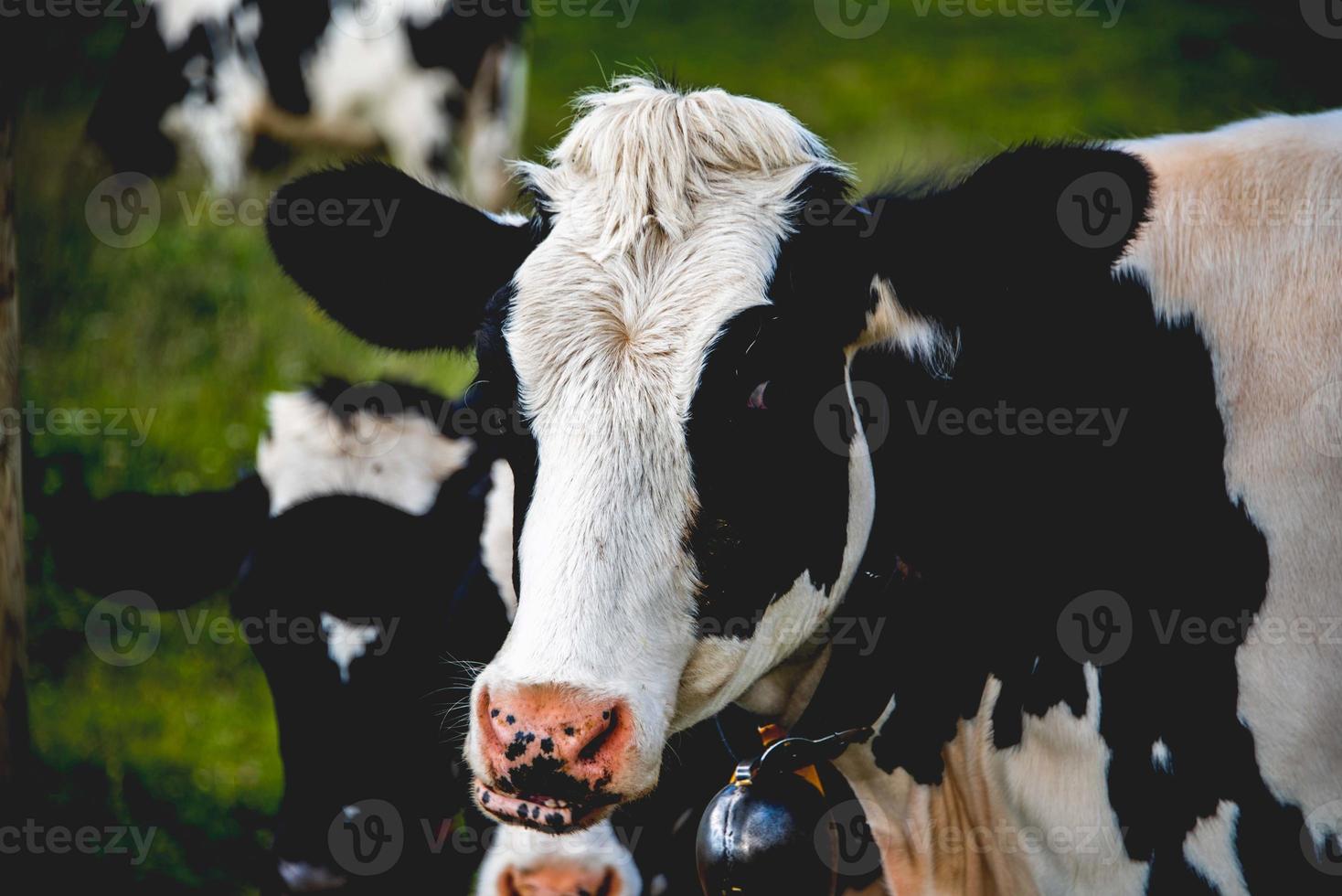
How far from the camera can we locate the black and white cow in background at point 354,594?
133 inches

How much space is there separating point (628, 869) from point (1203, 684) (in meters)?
1.36

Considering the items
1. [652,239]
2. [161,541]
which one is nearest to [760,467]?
[652,239]

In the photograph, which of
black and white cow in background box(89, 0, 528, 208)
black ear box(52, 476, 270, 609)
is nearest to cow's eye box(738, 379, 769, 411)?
black ear box(52, 476, 270, 609)

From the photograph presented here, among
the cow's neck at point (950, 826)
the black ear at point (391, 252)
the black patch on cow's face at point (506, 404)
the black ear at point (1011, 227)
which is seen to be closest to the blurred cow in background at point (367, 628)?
the cow's neck at point (950, 826)

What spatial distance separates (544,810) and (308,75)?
356 inches

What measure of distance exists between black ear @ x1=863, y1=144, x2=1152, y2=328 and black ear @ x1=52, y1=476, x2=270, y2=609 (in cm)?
228

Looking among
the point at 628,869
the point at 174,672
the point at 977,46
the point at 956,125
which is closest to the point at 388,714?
→ the point at 628,869

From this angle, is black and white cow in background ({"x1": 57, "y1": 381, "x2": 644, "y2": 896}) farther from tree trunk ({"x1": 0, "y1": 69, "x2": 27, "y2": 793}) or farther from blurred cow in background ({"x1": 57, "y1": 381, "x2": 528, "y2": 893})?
tree trunk ({"x1": 0, "y1": 69, "x2": 27, "y2": 793})

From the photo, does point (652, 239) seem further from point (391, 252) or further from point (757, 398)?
point (391, 252)

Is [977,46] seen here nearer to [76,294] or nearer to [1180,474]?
[76,294]

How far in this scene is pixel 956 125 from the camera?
1280 centimetres

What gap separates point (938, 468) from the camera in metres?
2.84

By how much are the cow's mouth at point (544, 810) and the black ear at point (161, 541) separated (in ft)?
6.47

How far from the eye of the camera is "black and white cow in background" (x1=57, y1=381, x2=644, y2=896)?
133 inches
